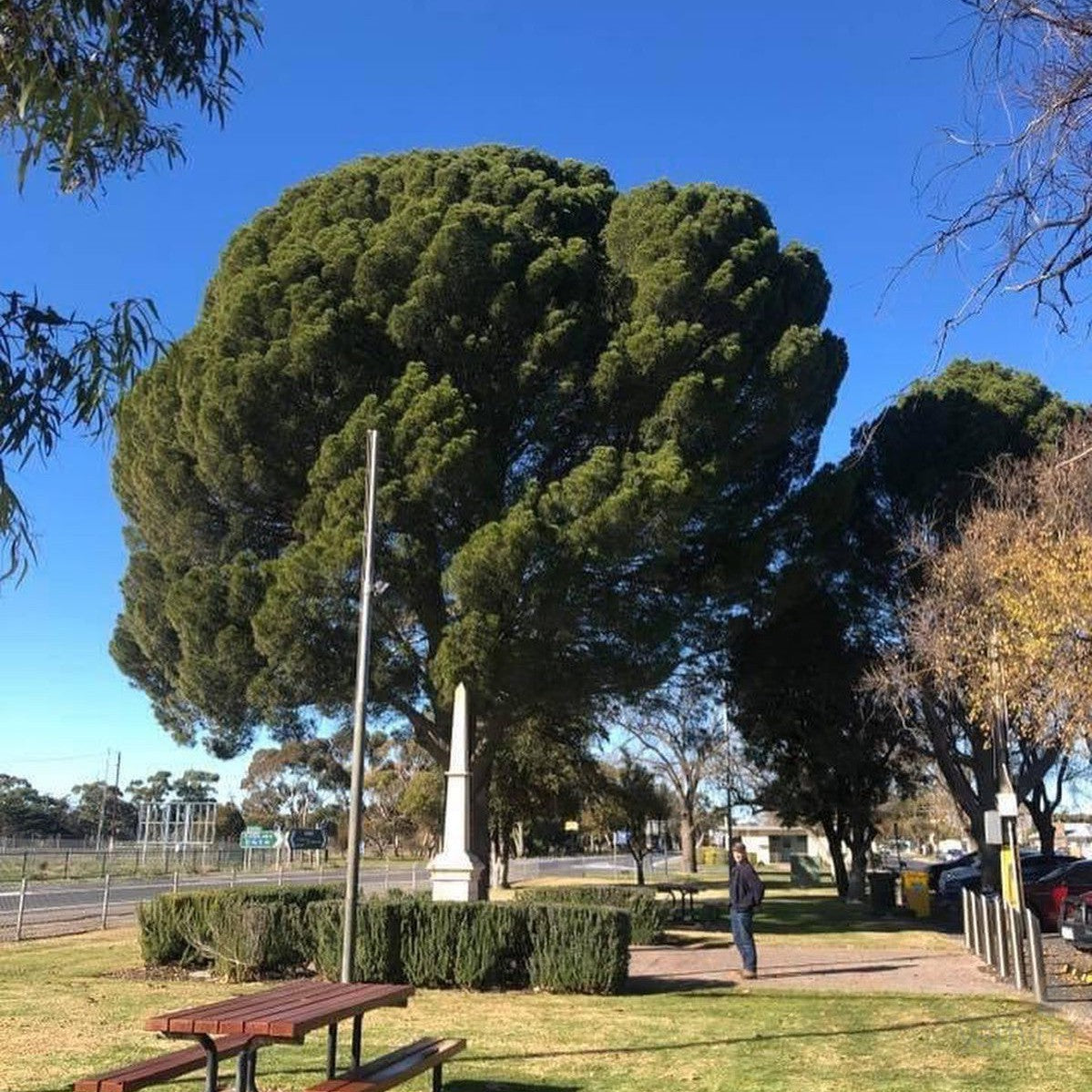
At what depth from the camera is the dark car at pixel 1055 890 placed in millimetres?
23453

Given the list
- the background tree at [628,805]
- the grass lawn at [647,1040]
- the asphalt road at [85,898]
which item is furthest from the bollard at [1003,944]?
the background tree at [628,805]

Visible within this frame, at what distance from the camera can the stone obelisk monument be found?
15172 mm

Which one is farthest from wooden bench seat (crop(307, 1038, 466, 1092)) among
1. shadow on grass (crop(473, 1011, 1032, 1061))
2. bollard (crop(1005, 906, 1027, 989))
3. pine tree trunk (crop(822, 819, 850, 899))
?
pine tree trunk (crop(822, 819, 850, 899))

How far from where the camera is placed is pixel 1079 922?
1672 centimetres

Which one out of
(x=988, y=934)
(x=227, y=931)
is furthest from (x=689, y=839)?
(x=227, y=931)

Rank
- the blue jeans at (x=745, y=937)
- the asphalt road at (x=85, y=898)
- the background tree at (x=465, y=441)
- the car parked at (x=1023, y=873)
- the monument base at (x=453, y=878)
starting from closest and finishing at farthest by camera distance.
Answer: the blue jeans at (x=745, y=937), the monument base at (x=453, y=878), the background tree at (x=465, y=441), the asphalt road at (x=85, y=898), the car parked at (x=1023, y=873)

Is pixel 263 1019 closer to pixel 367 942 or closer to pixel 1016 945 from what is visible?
pixel 367 942

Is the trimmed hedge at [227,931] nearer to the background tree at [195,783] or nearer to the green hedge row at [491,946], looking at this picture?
the green hedge row at [491,946]

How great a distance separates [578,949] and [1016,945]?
5.27 metres

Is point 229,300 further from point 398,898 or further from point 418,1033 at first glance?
point 418,1033

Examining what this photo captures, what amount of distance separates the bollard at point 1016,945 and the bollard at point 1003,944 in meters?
0.23

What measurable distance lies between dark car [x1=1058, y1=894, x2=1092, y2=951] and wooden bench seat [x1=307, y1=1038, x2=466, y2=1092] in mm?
12593

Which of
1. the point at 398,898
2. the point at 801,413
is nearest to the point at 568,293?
the point at 801,413

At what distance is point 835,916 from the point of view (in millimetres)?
28375
